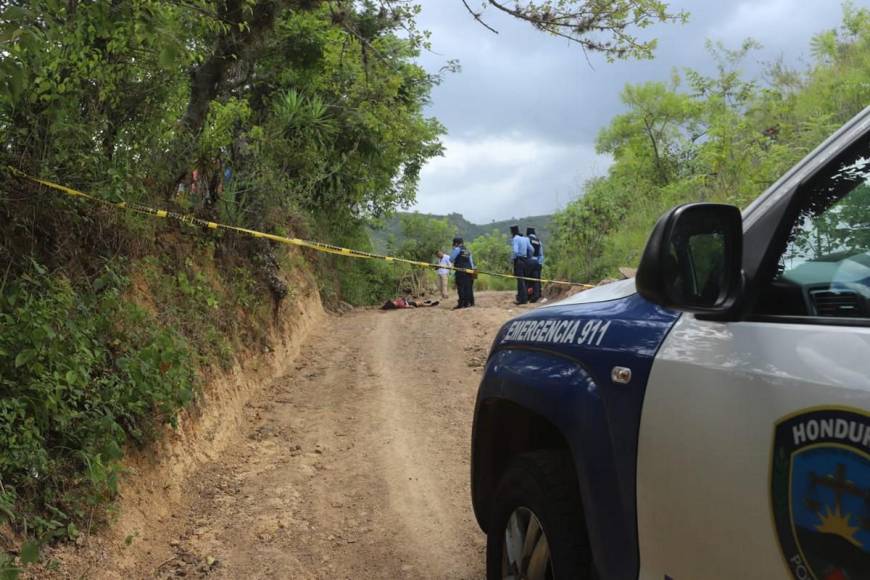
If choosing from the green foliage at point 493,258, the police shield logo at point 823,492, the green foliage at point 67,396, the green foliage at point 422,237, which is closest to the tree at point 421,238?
the green foliage at point 422,237

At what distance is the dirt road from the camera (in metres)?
3.89

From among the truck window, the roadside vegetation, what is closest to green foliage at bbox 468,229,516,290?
the roadside vegetation

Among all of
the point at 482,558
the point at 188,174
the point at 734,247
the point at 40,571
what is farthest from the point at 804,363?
the point at 188,174

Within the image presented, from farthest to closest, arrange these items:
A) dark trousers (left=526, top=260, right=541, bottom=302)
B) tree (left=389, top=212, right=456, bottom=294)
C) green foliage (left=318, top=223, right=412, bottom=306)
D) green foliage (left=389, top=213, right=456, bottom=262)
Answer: green foliage (left=389, top=213, right=456, bottom=262) < tree (left=389, top=212, right=456, bottom=294) < green foliage (left=318, top=223, right=412, bottom=306) < dark trousers (left=526, top=260, right=541, bottom=302)

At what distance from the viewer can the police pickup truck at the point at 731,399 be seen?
4.09 feet

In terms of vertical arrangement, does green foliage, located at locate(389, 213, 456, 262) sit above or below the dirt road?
above

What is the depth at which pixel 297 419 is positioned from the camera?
6984mm

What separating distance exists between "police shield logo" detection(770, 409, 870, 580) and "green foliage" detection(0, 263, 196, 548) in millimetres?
2932

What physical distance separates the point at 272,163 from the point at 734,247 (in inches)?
364

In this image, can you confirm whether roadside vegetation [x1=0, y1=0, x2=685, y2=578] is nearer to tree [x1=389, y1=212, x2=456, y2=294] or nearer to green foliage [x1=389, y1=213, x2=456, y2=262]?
tree [x1=389, y1=212, x2=456, y2=294]

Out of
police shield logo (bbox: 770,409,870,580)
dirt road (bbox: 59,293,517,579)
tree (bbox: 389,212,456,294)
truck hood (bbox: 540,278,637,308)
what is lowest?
dirt road (bbox: 59,293,517,579)

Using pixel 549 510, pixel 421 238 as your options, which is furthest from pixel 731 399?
pixel 421 238

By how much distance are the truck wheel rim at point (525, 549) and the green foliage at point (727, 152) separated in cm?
699

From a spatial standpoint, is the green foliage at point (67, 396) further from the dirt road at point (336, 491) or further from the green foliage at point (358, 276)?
the green foliage at point (358, 276)
